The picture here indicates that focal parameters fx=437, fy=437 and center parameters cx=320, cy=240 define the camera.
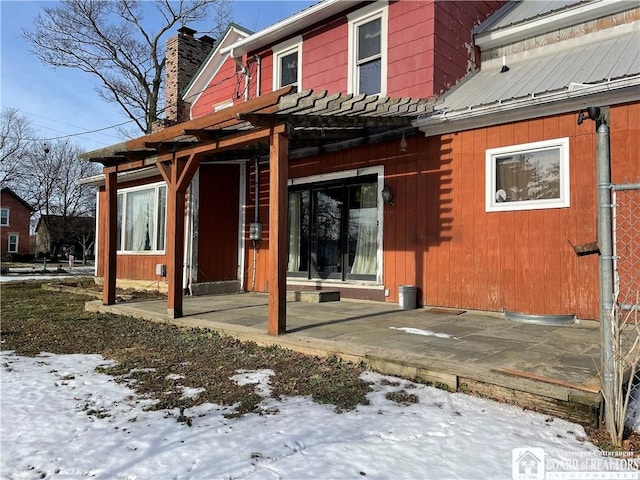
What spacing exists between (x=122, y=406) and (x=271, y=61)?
8.45 metres

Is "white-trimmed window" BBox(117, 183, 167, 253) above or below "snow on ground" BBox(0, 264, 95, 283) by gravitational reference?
above

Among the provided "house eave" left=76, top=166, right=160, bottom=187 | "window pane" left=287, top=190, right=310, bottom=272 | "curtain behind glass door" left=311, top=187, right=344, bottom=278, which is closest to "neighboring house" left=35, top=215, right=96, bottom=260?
"house eave" left=76, top=166, right=160, bottom=187

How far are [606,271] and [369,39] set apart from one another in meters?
6.78

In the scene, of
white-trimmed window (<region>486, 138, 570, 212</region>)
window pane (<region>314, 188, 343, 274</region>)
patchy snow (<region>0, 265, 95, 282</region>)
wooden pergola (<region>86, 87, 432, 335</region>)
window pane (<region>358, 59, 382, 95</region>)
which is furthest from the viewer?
patchy snow (<region>0, 265, 95, 282</region>)

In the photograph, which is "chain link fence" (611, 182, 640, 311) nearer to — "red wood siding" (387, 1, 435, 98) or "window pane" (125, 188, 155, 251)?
"red wood siding" (387, 1, 435, 98)

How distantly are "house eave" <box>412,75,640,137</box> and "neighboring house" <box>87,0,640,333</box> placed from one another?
2 cm

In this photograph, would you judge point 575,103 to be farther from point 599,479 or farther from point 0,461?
point 0,461

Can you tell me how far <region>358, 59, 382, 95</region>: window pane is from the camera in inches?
313

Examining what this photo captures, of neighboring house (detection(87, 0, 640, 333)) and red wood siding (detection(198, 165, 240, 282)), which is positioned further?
red wood siding (detection(198, 165, 240, 282))

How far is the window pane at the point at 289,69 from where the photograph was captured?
371 inches

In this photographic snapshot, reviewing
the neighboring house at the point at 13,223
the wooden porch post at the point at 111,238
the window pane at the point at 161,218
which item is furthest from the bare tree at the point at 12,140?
the wooden porch post at the point at 111,238

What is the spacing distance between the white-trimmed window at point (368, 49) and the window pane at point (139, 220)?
5589mm

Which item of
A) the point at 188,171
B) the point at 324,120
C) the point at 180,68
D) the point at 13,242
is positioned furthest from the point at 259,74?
the point at 13,242

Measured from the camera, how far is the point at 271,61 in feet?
32.2
